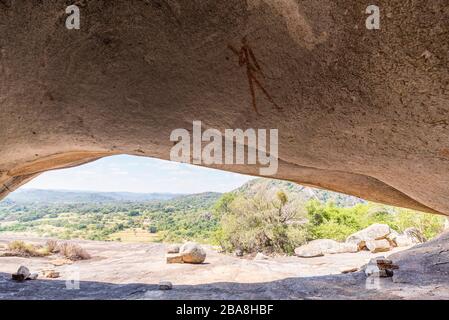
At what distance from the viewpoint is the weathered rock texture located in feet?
5.43

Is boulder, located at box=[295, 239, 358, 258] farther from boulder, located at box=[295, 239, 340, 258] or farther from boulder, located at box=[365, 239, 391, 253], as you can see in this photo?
boulder, located at box=[365, 239, 391, 253]

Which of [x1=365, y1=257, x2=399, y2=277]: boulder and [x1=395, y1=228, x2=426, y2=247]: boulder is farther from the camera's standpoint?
[x1=395, y1=228, x2=426, y2=247]: boulder

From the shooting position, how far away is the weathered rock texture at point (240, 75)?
1.65 metres

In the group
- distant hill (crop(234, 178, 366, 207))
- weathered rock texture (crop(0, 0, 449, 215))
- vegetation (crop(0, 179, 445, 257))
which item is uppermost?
weathered rock texture (crop(0, 0, 449, 215))

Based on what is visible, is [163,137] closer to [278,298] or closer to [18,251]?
[278,298]

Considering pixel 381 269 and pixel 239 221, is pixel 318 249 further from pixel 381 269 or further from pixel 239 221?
pixel 239 221

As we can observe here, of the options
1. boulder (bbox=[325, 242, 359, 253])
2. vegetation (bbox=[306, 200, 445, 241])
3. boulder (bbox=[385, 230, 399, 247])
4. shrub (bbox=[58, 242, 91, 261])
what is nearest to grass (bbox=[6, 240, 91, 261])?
shrub (bbox=[58, 242, 91, 261])

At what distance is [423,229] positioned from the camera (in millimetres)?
12461

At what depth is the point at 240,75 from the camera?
194cm

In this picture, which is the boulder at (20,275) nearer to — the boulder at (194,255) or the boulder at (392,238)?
the boulder at (194,255)

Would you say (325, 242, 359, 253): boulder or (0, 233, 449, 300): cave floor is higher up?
(0, 233, 449, 300): cave floor

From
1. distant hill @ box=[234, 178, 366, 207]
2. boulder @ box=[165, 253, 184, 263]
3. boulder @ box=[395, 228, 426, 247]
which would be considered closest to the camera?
boulder @ box=[165, 253, 184, 263]

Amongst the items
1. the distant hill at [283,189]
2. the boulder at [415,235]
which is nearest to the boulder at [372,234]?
the boulder at [415,235]
